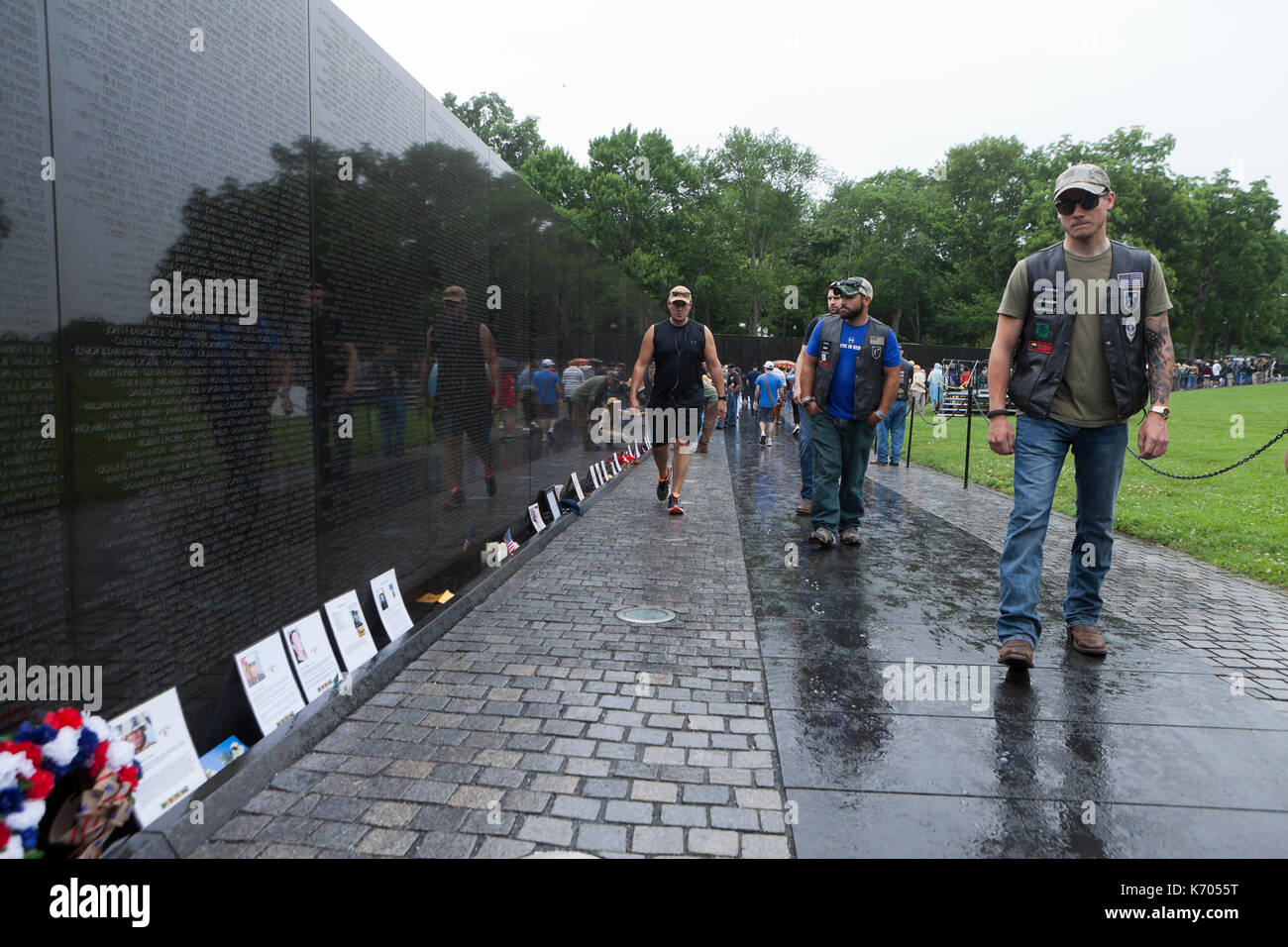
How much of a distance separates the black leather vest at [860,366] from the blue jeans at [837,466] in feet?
0.55

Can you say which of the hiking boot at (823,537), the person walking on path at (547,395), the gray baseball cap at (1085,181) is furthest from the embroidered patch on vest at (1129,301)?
the person walking on path at (547,395)

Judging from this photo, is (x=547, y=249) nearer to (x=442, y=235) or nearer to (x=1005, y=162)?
(x=442, y=235)

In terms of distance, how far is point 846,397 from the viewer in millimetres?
6914

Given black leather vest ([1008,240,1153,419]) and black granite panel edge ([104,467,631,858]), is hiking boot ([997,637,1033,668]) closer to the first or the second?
black leather vest ([1008,240,1153,419])

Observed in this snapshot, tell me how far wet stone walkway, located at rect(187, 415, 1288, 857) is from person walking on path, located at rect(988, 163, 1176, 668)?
58cm

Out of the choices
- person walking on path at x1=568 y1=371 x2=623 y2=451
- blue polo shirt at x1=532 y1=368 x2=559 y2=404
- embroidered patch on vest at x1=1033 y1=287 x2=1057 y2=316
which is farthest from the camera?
person walking on path at x1=568 y1=371 x2=623 y2=451

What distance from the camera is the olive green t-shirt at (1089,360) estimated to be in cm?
415

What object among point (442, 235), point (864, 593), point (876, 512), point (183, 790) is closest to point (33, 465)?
point (183, 790)

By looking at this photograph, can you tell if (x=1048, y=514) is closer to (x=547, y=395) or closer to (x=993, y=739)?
(x=993, y=739)

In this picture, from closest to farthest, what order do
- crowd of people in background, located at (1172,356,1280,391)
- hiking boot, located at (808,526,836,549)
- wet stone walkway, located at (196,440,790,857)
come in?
wet stone walkway, located at (196,440,790,857)
hiking boot, located at (808,526,836,549)
crowd of people in background, located at (1172,356,1280,391)

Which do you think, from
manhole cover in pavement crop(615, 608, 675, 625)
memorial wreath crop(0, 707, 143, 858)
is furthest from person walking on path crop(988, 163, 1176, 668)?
memorial wreath crop(0, 707, 143, 858)

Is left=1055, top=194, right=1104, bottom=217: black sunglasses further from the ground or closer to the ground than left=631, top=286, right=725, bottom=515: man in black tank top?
further from the ground

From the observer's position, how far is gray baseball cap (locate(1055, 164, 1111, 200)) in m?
4.06

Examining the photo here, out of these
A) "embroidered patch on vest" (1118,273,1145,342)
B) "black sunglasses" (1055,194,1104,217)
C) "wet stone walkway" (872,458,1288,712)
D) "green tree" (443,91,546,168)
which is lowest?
"wet stone walkway" (872,458,1288,712)
